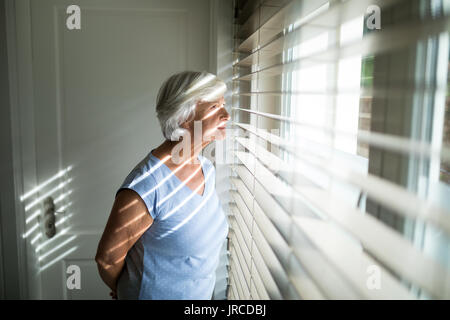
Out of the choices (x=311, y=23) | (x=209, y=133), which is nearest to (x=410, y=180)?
(x=311, y=23)

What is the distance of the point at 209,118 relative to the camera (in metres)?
1.19

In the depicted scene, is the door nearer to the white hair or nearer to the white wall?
the white wall

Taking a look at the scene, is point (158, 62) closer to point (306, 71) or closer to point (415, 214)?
point (306, 71)

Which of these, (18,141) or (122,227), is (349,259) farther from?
(18,141)

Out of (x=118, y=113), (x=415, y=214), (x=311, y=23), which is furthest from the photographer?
(x=118, y=113)

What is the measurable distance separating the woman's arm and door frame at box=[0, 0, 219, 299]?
36.7 inches

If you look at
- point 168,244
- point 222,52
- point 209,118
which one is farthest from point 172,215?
point 222,52

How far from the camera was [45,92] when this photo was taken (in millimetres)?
1852

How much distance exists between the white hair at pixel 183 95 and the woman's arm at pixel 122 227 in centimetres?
27

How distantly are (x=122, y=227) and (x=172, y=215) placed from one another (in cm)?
A: 16

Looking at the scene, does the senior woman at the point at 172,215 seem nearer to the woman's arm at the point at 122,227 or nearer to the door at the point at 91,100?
the woman's arm at the point at 122,227

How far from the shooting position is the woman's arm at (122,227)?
1.08 meters

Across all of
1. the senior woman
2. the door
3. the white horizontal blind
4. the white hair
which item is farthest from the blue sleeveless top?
the door

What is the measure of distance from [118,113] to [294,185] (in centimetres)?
141
